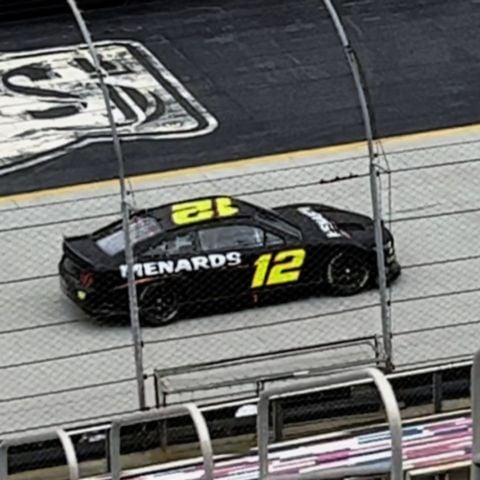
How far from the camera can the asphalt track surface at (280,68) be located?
19.4 meters

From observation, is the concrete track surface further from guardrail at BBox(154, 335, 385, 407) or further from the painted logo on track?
Answer: the painted logo on track

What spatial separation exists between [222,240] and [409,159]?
378 cm

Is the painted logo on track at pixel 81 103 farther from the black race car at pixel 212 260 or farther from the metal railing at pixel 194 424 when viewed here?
the metal railing at pixel 194 424

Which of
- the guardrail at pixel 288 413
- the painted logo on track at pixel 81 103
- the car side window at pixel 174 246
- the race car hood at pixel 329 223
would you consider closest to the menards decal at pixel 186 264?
the car side window at pixel 174 246

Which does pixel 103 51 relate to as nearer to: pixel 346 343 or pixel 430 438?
pixel 346 343

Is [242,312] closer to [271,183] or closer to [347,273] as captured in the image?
[347,273]

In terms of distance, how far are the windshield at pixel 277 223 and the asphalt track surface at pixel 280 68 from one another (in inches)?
→ 135

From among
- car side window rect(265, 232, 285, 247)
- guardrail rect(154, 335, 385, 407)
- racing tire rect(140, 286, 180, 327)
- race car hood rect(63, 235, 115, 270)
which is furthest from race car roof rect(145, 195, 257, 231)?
guardrail rect(154, 335, 385, 407)

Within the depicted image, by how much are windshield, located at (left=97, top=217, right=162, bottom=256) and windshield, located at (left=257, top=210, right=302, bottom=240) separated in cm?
98

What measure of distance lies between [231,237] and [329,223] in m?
1.06

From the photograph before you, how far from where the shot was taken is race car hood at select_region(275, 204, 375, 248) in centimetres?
1537

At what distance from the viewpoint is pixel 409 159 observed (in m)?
18.3

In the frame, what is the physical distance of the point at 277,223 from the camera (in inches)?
612

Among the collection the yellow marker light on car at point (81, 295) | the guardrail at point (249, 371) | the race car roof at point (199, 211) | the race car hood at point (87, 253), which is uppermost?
the race car roof at point (199, 211)
